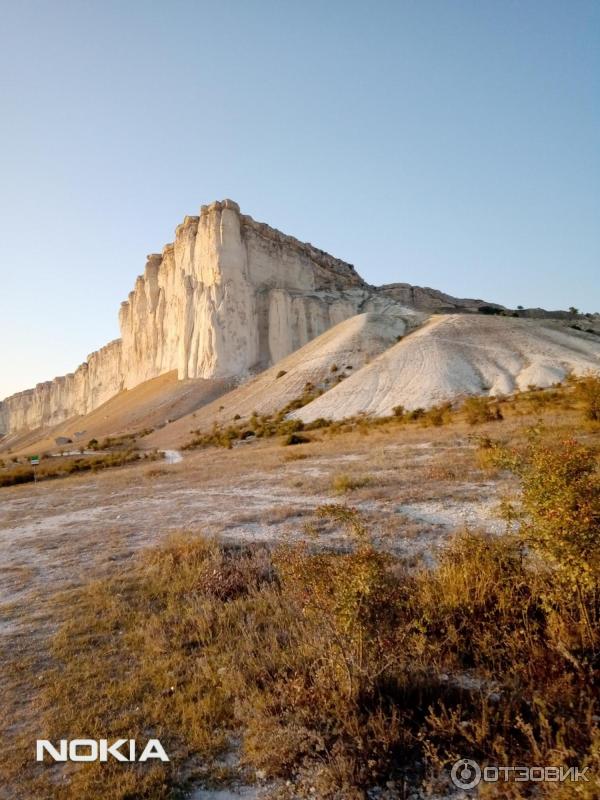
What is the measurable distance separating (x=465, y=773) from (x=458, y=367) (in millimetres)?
32169

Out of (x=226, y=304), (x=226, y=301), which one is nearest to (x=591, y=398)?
(x=226, y=304)

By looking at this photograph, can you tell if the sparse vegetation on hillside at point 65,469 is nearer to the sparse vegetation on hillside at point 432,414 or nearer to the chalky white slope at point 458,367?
the sparse vegetation on hillside at point 432,414

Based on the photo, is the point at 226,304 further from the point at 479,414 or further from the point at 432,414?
the point at 479,414

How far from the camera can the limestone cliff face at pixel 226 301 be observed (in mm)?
59375

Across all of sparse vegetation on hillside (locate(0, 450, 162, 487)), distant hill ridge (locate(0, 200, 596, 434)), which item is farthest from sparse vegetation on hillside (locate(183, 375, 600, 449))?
distant hill ridge (locate(0, 200, 596, 434))

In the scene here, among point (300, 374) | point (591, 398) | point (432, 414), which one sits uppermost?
point (300, 374)

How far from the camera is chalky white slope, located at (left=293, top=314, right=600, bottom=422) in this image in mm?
29250

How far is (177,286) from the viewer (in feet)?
227

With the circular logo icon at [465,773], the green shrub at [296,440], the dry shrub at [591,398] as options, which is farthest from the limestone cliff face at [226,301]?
the circular logo icon at [465,773]

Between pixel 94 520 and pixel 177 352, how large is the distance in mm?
60677

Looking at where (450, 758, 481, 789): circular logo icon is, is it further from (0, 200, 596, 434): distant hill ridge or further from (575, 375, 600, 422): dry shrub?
(0, 200, 596, 434): distant hill ridge

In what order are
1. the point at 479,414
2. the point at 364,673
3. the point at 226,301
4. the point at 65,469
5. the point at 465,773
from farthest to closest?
1. the point at 226,301
2. the point at 65,469
3. the point at 479,414
4. the point at 364,673
5. the point at 465,773

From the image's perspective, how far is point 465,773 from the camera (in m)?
2.42

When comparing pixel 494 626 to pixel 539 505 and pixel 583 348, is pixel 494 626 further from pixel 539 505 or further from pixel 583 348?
pixel 583 348
